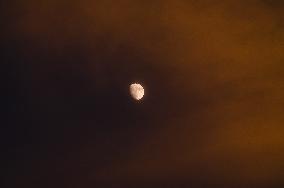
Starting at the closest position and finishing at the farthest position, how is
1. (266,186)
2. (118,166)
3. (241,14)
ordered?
(241,14)
(266,186)
(118,166)

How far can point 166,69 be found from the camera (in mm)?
3471

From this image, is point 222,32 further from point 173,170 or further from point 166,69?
point 173,170

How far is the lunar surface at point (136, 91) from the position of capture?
3.56m

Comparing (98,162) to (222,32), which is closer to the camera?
(222,32)

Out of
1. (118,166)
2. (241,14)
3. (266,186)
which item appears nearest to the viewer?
(241,14)

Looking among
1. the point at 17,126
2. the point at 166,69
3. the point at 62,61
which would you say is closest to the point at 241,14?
the point at 166,69

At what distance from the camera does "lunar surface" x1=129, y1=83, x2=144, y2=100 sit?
356 centimetres

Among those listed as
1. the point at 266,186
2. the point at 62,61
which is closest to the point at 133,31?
the point at 62,61

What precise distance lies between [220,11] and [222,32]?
19cm

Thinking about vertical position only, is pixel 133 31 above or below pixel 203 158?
above

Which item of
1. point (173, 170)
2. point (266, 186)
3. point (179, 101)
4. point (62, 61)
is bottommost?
point (266, 186)

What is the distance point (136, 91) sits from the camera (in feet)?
11.7

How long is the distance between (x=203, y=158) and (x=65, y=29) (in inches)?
71.3

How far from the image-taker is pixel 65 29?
3.39m
